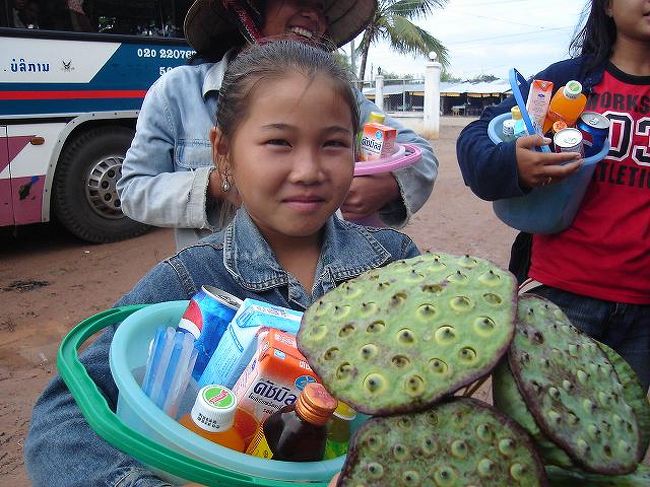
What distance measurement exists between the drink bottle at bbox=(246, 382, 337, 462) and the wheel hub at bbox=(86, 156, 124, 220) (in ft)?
16.1

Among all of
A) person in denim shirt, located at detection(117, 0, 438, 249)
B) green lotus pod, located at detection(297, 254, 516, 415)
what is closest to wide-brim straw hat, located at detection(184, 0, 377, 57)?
person in denim shirt, located at detection(117, 0, 438, 249)

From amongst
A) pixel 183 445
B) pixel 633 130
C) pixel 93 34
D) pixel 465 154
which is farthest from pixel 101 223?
pixel 183 445

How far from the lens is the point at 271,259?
133 cm

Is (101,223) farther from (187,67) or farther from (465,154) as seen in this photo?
(465,154)

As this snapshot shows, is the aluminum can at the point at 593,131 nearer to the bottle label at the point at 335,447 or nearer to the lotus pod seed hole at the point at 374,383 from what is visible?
the bottle label at the point at 335,447

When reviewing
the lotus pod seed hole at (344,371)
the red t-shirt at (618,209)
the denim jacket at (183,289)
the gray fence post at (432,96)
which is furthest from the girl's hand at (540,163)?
the gray fence post at (432,96)

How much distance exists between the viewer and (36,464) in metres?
0.95

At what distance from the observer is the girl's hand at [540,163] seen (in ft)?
5.76

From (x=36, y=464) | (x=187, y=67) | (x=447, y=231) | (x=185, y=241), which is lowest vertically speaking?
(x=447, y=231)

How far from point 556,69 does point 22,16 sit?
4.22 meters

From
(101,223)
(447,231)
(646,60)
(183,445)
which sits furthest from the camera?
(447,231)

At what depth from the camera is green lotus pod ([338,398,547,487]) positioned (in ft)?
1.83

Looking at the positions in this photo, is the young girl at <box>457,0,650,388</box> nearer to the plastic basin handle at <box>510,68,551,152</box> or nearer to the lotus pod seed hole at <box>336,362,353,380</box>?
the plastic basin handle at <box>510,68,551,152</box>

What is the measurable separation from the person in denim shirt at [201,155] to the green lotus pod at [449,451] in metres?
1.14
